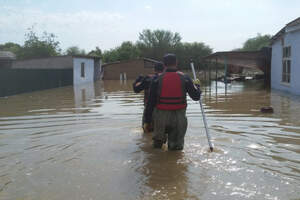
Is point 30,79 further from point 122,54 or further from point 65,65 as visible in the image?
point 122,54

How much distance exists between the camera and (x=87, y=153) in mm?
5793

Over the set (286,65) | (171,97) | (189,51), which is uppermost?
(189,51)

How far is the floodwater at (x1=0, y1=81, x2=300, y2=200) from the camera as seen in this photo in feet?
13.3

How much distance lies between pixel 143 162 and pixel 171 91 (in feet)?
3.97

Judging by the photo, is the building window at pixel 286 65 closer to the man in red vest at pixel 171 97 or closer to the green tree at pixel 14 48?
the man in red vest at pixel 171 97

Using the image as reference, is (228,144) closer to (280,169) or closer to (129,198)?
(280,169)

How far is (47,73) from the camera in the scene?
23422mm

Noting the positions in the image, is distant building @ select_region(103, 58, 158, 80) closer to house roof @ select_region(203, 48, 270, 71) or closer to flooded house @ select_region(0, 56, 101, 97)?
flooded house @ select_region(0, 56, 101, 97)

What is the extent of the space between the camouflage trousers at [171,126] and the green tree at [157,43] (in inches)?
1771

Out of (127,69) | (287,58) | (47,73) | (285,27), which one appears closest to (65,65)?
(47,73)

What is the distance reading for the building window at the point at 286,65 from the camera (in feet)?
53.6

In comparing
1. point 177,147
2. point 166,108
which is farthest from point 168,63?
point 177,147

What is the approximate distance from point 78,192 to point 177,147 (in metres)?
2.11

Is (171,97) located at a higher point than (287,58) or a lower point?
lower
